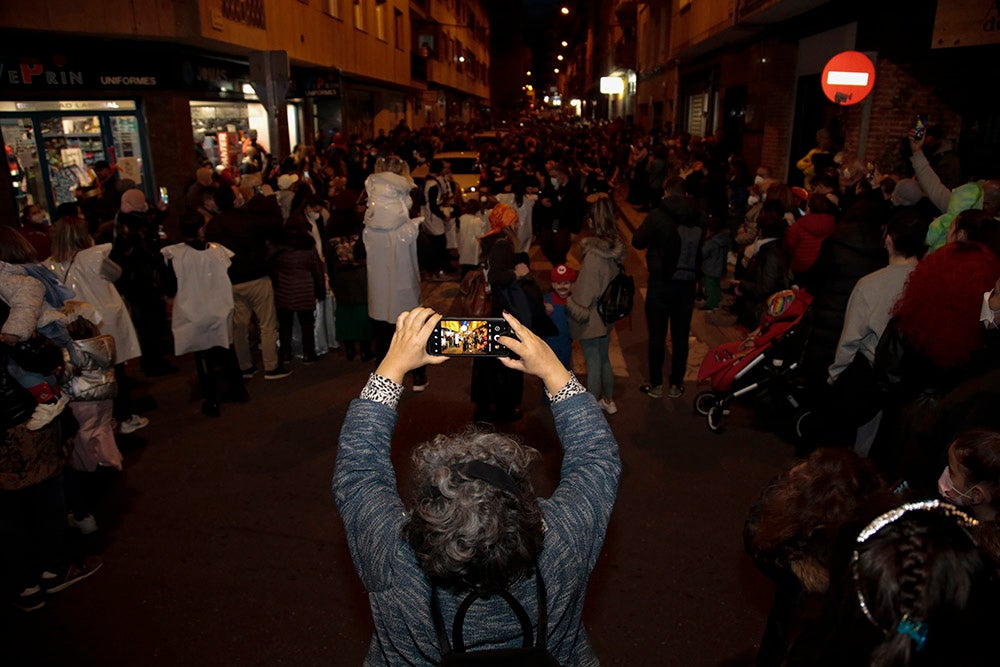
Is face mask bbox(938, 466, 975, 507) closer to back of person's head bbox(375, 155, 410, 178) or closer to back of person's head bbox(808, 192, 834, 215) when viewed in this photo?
back of person's head bbox(808, 192, 834, 215)

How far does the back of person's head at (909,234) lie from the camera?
4.51m

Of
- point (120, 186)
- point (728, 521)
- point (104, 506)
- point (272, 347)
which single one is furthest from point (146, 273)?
point (728, 521)

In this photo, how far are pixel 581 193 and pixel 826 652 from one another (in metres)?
11.6

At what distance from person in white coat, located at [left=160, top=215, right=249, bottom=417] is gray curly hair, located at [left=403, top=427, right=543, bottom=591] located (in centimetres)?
525

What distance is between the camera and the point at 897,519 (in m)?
1.51

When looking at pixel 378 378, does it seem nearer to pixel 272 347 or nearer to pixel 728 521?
pixel 728 521

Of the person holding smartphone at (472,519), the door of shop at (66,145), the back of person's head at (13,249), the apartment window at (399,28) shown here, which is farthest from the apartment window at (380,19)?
the person holding smartphone at (472,519)

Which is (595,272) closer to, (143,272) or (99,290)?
(99,290)

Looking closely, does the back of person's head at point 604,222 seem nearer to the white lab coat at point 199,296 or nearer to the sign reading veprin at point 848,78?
the white lab coat at point 199,296

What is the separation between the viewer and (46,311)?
4.23 metres

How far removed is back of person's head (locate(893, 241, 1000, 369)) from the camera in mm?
3840

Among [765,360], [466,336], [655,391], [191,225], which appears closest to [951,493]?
[466,336]

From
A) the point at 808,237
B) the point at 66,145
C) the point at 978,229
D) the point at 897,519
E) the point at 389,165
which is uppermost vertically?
the point at 66,145

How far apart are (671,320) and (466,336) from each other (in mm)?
4885
